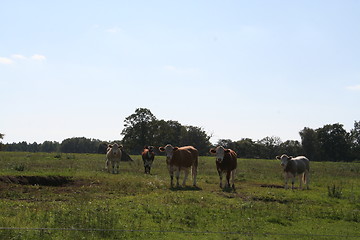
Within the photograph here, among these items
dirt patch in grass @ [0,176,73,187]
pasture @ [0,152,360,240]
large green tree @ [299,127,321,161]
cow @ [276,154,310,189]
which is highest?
large green tree @ [299,127,321,161]

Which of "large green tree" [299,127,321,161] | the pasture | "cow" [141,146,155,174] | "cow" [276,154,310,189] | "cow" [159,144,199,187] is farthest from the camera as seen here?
"large green tree" [299,127,321,161]

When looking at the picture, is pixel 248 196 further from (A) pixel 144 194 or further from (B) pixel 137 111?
(B) pixel 137 111

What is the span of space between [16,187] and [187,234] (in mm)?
10164

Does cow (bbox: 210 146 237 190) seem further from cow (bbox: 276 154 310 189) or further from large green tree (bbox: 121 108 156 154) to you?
large green tree (bbox: 121 108 156 154)

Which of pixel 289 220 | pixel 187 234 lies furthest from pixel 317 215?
pixel 187 234

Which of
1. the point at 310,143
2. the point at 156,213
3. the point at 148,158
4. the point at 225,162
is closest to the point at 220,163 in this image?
the point at 225,162

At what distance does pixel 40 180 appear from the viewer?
19.7 metres

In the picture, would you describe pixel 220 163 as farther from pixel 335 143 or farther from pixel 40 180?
pixel 335 143

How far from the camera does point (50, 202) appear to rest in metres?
14.1

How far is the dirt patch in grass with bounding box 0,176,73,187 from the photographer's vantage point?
726 inches

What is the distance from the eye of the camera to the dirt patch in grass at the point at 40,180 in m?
18.4

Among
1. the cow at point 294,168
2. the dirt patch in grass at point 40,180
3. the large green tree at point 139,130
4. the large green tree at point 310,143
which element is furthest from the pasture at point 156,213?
the large green tree at point 310,143

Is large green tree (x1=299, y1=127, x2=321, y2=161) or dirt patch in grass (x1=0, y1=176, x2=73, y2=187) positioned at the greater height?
large green tree (x1=299, y1=127, x2=321, y2=161)

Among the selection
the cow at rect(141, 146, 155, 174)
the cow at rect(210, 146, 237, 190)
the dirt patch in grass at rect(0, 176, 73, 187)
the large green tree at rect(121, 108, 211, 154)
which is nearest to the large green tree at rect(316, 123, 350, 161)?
the large green tree at rect(121, 108, 211, 154)
